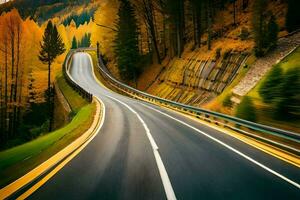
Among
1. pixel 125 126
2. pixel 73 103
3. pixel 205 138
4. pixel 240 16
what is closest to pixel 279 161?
pixel 205 138

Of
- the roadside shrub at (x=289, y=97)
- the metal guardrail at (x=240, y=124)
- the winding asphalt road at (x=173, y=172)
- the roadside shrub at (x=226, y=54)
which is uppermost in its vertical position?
the roadside shrub at (x=226, y=54)

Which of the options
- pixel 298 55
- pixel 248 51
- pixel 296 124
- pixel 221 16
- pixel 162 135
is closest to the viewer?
pixel 296 124

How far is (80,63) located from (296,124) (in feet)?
220

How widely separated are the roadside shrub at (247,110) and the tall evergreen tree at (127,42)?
35.0 m

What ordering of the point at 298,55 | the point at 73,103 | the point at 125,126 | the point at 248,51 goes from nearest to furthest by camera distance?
the point at 125,126 < the point at 298,55 < the point at 248,51 < the point at 73,103

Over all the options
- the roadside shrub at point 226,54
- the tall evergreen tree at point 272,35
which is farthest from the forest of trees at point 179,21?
the roadside shrub at point 226,54

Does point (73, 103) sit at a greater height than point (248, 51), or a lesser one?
lesser

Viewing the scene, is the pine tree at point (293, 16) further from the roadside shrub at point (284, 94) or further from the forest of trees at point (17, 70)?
the forest of trees at point (17, 70)

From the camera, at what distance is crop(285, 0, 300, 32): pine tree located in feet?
100

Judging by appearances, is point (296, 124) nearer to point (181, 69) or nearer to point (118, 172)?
point (118, 172)

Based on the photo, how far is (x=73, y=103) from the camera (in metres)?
36.1

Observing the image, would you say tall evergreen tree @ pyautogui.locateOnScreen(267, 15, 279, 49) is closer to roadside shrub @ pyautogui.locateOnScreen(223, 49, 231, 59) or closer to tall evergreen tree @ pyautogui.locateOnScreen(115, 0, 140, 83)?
roadside shrub @ pyautogui.locateOnScreen(223, 49, 231, 59)

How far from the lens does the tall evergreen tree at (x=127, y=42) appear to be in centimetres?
4931

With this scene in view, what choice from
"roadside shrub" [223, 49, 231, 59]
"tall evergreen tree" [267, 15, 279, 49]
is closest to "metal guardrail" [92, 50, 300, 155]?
"roadside shrub" [223, 49, 231, 59]
